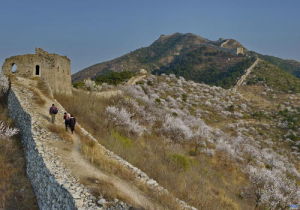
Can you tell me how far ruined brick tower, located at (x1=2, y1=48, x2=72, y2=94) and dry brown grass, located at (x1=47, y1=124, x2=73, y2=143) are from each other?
27.1 ft

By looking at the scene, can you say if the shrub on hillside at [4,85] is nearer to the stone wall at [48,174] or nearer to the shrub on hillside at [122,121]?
the stone wall at [48,174]

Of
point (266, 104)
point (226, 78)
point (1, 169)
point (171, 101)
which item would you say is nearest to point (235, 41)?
point (226, 78)

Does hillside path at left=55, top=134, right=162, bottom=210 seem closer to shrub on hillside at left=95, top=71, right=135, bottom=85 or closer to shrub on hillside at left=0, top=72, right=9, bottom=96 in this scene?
shrub on hillside at left=0, top=72, right=9, bottom=96

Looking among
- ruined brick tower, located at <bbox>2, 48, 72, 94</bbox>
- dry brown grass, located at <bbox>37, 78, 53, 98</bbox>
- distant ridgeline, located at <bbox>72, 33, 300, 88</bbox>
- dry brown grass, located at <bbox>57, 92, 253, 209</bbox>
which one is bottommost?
dry brown grass, located at <bbox>57, 92, 253, 209</bbox>

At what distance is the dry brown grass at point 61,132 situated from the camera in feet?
40.6

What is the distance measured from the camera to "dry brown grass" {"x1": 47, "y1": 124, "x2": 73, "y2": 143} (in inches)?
487

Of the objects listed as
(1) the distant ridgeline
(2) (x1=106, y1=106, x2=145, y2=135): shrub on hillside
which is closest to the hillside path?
(2) (x1=106, y1=106, x2=145, y2=135): shrub on hillside

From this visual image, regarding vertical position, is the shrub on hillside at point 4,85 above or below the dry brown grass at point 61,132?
above

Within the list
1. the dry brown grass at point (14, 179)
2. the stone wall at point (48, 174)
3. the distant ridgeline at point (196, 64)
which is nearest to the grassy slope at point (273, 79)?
the distant ridgeline at point (196, 64)

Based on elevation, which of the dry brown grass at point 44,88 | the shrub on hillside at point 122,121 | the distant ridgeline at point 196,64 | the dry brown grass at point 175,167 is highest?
the distant ridgeline at point 196,64

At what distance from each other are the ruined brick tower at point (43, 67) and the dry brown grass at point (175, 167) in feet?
4.87

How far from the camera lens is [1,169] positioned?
11.1 meters

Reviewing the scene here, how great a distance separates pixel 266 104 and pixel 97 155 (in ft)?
191

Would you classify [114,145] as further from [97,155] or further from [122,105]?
[122,105]
